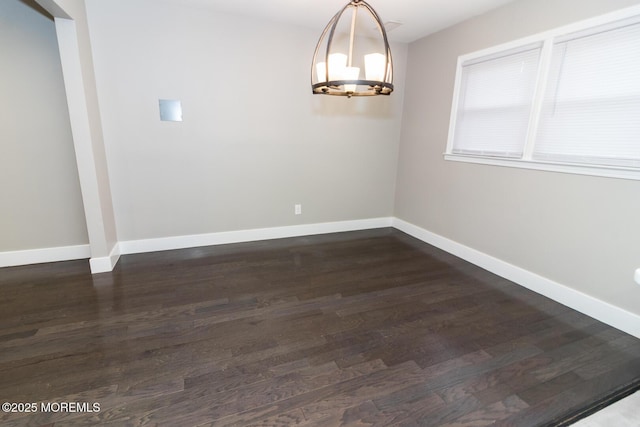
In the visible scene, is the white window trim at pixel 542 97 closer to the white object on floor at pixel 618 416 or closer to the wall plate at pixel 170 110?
the white object on floor at pixel 618 416

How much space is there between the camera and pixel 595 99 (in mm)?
2264

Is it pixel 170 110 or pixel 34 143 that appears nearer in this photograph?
pixel 34 143

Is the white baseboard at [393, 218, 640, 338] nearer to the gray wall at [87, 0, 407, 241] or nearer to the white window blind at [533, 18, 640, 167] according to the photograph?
the white window blind at [533, 18, 640, 167]

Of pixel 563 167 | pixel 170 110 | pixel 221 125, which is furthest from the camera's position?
pixel 221 125

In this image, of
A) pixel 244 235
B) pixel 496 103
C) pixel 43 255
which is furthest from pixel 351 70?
pixel 43 255

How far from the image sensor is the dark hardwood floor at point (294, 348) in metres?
1.52

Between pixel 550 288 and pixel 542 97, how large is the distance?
1651mm

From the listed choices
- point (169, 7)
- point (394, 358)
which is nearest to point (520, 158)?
point (394, 358)

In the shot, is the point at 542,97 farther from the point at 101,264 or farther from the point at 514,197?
the point at 101,264

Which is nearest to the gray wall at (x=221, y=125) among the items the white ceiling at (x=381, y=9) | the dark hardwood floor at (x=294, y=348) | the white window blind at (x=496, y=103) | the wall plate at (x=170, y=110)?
the wall plate at (x=170, y=110)

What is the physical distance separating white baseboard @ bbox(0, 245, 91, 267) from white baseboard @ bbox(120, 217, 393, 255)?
37 centimetres

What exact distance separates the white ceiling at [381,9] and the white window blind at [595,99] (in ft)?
2.78

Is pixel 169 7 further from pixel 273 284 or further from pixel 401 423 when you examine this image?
pixel 401 423

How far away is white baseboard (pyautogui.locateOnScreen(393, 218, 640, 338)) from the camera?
2203 millimetres
